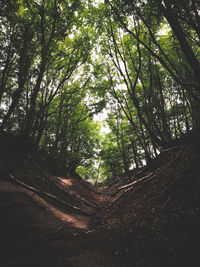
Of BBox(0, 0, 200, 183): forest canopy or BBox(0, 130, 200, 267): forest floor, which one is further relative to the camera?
BBox(0, 0, 200, 183): forest canopy

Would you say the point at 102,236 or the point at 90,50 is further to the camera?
the point at 90,50

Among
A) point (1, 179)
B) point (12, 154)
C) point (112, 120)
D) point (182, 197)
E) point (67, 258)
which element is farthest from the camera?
point (112, 120)

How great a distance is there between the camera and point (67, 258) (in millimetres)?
2662

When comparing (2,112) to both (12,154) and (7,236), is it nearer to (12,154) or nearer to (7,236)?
(12,154)

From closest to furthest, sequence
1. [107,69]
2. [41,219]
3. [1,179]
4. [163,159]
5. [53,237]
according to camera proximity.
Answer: [53,237]
[41,219]
[1,179]
[163,159]
[107,69]

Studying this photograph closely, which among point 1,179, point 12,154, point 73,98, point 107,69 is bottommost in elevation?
point 1,179

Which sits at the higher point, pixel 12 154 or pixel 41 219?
pixel 12 154

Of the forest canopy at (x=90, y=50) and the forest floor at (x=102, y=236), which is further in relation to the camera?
the forest canopy at (x=90, y=50)

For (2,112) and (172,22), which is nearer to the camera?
(172,22)

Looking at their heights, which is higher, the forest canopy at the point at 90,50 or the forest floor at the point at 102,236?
the forest canopy at the point at 90,50

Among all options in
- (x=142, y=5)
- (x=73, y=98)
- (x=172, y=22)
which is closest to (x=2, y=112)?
(x=73, y=98)

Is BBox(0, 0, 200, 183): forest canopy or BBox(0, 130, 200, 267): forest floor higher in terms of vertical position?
BBox(0, 0, 200, 183): forest canopy

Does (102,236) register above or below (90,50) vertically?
below

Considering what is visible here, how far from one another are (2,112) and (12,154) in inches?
307
